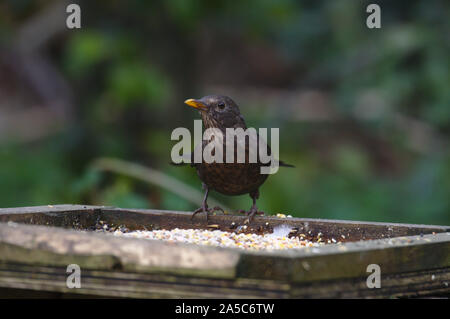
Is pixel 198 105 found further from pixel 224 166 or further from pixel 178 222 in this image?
pixel 178 222

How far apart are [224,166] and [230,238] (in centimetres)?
43

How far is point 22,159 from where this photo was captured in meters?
7.18

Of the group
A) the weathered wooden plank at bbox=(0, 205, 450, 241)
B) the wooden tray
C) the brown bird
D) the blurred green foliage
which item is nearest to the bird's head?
the brown bird

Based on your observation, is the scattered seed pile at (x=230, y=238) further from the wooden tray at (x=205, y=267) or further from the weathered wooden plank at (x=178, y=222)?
the wooden tray at (x=205, y=267)

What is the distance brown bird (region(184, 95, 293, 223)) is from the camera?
3285 mm

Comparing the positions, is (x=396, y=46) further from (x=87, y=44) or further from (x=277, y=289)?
(x=277, y=289)

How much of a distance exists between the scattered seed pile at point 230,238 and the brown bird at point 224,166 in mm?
197

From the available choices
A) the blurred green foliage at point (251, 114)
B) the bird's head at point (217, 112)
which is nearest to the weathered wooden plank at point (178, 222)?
the bird's head at point (217, 112)

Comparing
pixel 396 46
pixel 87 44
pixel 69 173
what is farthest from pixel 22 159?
pixel 396 46

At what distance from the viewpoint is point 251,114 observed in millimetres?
8562

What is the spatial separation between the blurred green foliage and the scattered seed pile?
1.48m

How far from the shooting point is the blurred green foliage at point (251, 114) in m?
5.70

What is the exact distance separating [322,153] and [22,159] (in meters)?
4.53

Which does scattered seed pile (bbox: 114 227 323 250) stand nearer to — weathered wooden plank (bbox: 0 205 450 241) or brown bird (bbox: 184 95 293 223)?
weathered wooden plank (bbox: 0 205 450 241)
